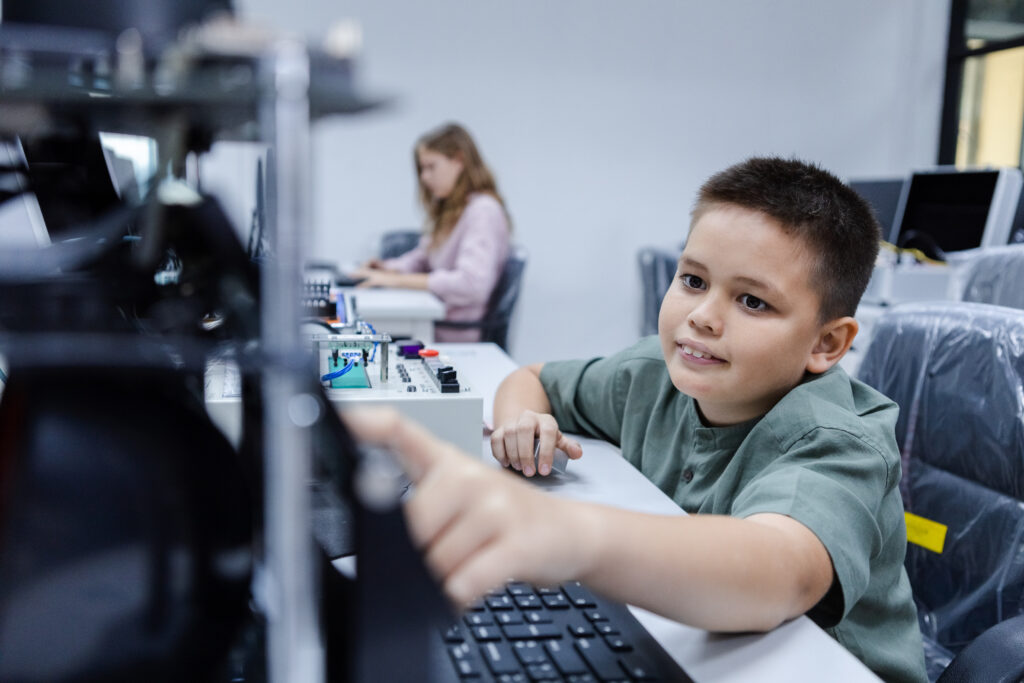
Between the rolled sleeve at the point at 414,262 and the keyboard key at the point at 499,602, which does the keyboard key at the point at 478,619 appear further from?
the rolled sleeve at the point at 414,262

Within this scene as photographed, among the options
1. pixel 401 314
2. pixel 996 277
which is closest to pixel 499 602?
pixel 996 277

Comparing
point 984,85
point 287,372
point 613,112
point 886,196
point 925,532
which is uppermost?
point 984,85

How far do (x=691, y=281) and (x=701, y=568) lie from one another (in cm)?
46

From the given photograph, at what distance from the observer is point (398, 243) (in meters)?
3.54

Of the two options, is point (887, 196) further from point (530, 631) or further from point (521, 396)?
point (530, 631)

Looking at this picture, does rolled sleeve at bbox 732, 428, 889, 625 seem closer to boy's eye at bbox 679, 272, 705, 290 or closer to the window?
boy's eye at bbox 679, 272, 705, 290

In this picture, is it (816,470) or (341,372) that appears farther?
(341,372)

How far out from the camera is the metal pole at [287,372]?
266 mm

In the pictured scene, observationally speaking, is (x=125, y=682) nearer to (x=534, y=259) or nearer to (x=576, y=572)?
(x=576, y=572)

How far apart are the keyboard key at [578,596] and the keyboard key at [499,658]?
7 centimetres

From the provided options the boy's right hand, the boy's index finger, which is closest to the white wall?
the boy's right hand

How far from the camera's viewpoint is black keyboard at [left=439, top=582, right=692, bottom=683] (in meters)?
0.50

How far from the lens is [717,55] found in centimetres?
423

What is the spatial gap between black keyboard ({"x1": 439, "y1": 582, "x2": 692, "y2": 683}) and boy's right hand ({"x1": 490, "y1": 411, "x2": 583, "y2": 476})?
30 cm
